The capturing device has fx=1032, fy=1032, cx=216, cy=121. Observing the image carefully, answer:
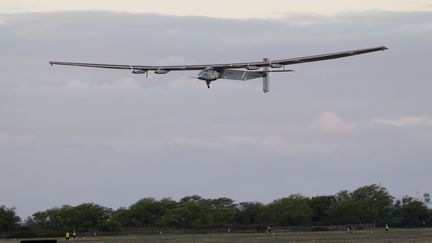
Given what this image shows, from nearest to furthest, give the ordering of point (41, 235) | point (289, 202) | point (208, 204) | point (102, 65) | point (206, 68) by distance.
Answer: point (206, 68)
point (102, 65)
point (41, 235)
point (289, 202)
point (208, 204)

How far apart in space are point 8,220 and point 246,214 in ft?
146

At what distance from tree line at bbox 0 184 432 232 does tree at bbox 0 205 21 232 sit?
14 cm

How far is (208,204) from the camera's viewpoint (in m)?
182

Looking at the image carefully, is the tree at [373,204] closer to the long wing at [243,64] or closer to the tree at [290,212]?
the tree at [290,212]

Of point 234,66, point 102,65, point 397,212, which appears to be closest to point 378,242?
point 234,66

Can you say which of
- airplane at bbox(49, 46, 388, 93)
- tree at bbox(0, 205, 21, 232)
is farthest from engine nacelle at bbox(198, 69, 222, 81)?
tree at bbox(0, 205, 21, 232)

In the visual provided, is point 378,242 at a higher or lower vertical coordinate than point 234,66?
lower

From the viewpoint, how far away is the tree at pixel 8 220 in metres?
142

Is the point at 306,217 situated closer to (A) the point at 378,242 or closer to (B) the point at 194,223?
(B) the point at 194,223

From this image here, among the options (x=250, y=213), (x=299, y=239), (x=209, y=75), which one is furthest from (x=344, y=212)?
(x=209, y=75)

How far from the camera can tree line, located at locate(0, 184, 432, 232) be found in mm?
152875

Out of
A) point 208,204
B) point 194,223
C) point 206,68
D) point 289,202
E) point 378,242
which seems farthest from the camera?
point 208,204

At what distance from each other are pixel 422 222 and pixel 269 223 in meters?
23.6

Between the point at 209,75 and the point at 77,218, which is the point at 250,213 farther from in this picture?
the point at 209,75
